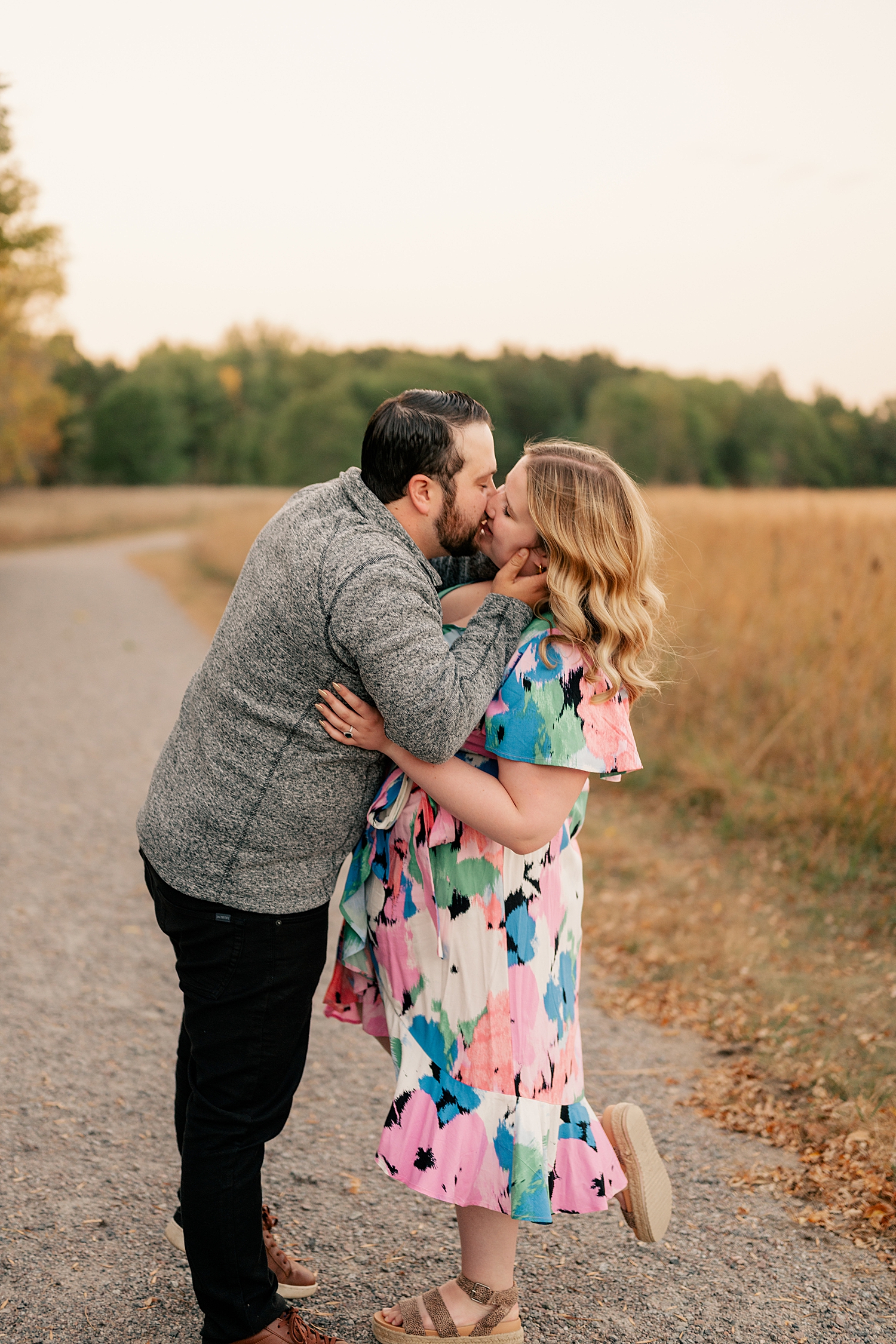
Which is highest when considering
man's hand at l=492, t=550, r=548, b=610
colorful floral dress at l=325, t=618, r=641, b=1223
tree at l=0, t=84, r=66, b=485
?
tree at l=0, t=84, r=66, b=485

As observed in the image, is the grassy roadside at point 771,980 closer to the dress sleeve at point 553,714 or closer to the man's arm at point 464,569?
the dress sleeve at point 553,714

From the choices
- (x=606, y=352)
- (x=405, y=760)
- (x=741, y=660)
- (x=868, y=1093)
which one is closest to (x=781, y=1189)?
(x=868, y=1093)

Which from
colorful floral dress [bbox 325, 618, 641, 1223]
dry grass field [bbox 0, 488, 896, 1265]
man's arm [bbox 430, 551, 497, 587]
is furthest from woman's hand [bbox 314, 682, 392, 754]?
dry grass field [bbox 0, 488, 896, 1265]

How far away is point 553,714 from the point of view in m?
1.97

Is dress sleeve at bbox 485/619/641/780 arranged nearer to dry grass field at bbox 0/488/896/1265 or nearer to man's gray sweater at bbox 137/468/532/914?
man's gray sweater at bbox 137/468/532/914

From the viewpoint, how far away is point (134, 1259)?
2438 mm

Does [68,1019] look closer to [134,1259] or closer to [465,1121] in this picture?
[134,1259]

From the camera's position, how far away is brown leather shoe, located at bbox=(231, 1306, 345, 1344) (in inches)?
80.4

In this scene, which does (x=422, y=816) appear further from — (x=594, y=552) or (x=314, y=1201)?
(x=314, y=1201)

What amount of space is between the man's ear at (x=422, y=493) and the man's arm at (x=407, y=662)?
0.57 ft

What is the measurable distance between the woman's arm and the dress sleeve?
0.04m

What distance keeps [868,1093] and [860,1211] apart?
23.5 inches

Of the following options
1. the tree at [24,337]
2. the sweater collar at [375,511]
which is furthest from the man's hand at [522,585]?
the tree at [24,337]

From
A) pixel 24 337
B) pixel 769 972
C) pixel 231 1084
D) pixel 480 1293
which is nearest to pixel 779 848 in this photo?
pixel 769 972
